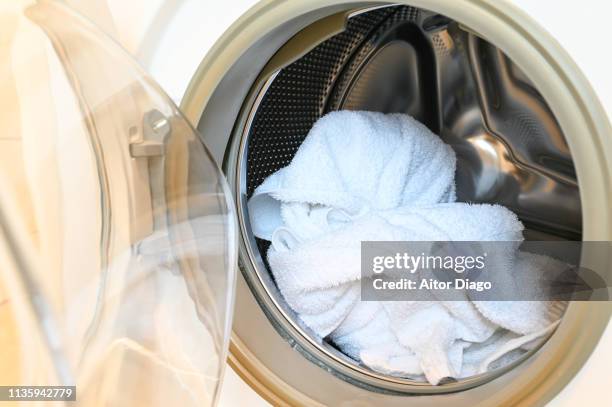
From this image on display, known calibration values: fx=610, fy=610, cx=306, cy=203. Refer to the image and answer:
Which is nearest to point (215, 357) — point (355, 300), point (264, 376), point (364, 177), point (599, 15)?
point (264, 376)

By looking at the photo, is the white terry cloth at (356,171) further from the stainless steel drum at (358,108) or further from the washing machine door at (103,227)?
the washing machine door at (103,227)

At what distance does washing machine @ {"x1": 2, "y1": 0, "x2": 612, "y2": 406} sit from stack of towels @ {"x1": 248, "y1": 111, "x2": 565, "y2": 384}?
0.10 feet

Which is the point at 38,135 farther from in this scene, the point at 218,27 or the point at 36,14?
the point at 218,27

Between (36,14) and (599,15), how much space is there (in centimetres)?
48

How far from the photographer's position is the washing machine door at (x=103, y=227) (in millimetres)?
481

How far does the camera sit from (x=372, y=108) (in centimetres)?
94

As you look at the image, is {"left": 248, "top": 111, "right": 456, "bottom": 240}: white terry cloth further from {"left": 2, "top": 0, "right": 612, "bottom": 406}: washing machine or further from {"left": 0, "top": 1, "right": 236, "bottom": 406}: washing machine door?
{"left": 0, "top": 1, "right": 236, "bottom": 406}: washing machine door

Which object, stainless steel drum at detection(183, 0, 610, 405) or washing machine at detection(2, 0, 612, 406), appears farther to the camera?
stainless steel drum at detection(183, 0, 610, 405)

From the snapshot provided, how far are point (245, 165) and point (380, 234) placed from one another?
Result: 202 mm

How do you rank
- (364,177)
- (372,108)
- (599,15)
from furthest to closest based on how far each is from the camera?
(372,108), (364,177), (599,15)

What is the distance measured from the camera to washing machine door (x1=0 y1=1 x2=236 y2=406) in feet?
1.58

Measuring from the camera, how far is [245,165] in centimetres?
81

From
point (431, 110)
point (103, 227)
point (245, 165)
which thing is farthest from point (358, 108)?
point (103, 227)

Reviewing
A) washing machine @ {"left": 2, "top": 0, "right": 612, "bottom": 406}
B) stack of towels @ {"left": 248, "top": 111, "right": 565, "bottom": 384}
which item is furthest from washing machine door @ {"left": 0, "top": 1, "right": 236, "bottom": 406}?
stack of towels @ {"left": 248, "top": 111, "right": 565, "bottom": 384}
